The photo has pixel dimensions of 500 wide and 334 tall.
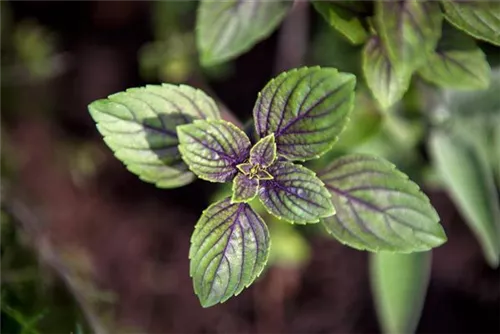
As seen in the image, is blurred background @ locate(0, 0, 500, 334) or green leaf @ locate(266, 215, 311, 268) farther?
blurred background @ locate(0, 0, 500, 334)

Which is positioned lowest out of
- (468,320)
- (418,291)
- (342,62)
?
(468,320)

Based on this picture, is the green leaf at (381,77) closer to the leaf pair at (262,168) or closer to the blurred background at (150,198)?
the leaf pair at (262,168)

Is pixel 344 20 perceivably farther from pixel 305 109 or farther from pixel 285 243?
pixel 285 243

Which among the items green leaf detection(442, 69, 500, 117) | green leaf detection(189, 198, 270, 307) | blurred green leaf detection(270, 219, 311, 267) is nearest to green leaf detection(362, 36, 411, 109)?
green leaf detection(189, 198, 270, 307)

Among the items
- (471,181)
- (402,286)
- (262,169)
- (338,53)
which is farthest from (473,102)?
(262,169)

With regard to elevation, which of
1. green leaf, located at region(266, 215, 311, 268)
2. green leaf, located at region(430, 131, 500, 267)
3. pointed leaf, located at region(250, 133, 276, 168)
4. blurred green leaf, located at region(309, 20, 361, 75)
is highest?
pointed leaf, located at region(250, 133, 276, 168)

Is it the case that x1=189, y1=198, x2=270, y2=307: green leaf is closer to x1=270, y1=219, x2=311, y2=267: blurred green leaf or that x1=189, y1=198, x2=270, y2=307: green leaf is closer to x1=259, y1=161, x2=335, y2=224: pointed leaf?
x1=259, y1=161, x2=335, y2=224: pointed leaf

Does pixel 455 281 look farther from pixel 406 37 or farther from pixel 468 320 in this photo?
pixel 406 37

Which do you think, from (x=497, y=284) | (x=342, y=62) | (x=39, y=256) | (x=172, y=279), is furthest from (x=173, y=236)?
(x=497, y=284)
